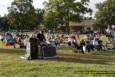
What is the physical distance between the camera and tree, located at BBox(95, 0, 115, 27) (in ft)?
289

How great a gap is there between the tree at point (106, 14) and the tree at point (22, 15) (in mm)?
16633

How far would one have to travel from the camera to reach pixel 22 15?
96188mm

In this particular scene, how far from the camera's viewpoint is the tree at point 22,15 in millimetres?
94500

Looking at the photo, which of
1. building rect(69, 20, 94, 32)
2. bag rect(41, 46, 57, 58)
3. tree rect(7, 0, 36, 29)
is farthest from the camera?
building rect(69, 20, 94, 32)

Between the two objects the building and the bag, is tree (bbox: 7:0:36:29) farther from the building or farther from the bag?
the bag

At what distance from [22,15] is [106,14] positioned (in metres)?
21.7

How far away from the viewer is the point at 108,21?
88250 millimetres

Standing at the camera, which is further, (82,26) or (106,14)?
(82,26)

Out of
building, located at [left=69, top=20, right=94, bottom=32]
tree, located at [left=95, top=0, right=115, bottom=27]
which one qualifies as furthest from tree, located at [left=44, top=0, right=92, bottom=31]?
building, located at [left=69, top=20, right=94, bottom=32]

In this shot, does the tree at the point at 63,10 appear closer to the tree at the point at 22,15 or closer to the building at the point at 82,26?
the tree at the point at 22,15

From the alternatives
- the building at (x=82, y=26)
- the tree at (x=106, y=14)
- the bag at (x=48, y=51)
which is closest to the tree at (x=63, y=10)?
the tree at (x=106, y=14)

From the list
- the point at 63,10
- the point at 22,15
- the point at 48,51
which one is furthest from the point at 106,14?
the point at 48,51

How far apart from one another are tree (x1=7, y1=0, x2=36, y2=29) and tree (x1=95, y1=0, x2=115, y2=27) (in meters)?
16.6

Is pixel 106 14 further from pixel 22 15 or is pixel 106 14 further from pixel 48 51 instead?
pixel 48 51
